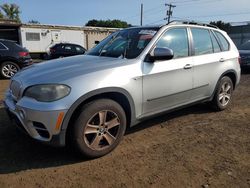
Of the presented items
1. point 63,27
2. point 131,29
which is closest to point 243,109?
point 131,29

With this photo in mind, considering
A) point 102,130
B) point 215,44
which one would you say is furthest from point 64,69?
point 215,44

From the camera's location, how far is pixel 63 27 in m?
28.5

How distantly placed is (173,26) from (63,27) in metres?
25.5

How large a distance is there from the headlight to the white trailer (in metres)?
24.8

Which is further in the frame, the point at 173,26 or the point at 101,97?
the point at 173,26

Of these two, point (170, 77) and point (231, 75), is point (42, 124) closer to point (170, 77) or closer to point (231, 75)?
point (170, 77)

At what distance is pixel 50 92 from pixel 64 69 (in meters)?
0.51

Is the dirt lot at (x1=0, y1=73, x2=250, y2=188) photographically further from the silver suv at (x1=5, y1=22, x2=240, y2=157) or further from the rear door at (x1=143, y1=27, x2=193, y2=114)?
the rear door at (x1=143, y1=27, x2=193, y2=114)

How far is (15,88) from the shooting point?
3777 mm

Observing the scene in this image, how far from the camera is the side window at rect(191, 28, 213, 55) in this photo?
4891 millimetres

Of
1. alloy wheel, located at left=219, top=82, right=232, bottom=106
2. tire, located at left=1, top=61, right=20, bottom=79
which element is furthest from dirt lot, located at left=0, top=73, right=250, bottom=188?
tire, located at left=1, top=61, right=20, bottom=79

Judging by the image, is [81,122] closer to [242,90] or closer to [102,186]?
[102,186]

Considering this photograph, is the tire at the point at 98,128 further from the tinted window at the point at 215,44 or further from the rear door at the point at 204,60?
the tinted window at the point at 215,44

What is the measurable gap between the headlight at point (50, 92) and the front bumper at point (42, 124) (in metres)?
0.15
